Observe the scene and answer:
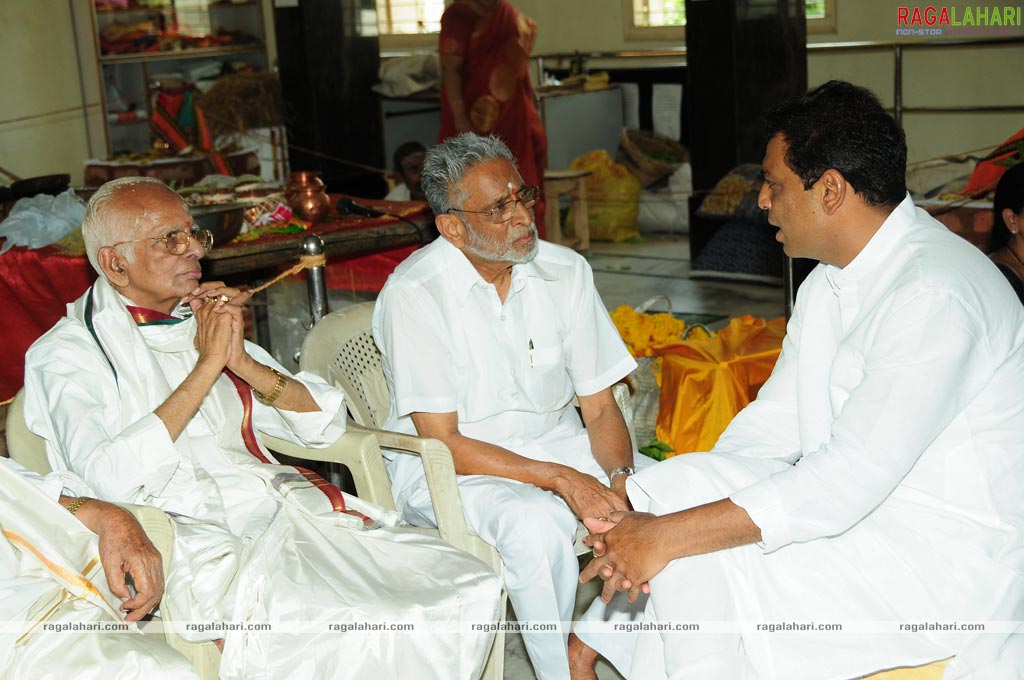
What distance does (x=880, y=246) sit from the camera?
2049 mm

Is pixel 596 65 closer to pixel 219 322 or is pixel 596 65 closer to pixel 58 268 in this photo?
pixel 58 268

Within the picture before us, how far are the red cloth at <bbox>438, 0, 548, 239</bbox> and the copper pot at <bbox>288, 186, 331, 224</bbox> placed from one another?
231cm

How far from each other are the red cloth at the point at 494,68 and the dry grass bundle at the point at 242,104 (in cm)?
284

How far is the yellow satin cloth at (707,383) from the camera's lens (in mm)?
3686

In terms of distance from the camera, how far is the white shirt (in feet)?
6.14

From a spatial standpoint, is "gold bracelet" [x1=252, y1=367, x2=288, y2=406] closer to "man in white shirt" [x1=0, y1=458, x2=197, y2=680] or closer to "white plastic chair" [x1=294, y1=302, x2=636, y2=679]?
"white plastic chair" [x1=294, y1=302, x2=636, y2=679]

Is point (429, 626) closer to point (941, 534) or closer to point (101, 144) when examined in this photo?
point (941, 534)

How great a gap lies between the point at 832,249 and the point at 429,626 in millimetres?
1074

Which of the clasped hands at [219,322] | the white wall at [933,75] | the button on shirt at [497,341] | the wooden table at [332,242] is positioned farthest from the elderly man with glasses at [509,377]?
the white wall at [933,75]

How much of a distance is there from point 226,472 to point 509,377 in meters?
0.74

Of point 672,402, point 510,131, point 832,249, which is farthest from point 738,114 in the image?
point 832,249

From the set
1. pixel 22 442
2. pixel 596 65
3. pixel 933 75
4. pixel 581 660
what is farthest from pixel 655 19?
pixel 22 442

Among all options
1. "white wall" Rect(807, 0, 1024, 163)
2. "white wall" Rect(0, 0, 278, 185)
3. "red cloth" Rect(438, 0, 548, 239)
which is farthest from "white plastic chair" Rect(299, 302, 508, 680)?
"white wall" Rect(0, 0, 278, 185)

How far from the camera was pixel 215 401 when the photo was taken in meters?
2.61
